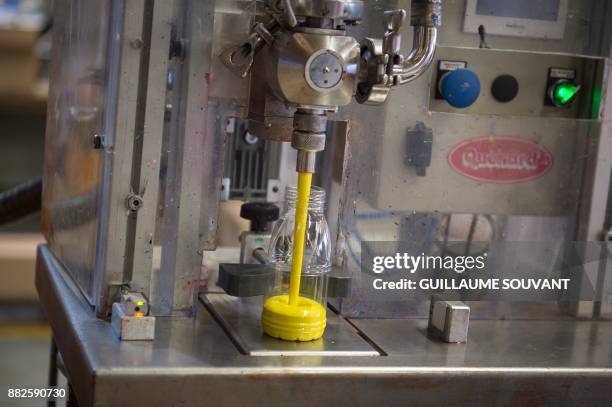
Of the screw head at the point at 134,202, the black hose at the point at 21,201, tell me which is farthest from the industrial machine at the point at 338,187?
the black hose at the point at 21,201

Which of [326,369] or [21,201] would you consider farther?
[21,201]

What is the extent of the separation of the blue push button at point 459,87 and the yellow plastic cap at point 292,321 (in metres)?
0.39

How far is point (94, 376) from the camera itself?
3.43 ft

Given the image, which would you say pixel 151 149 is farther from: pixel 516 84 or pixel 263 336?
pixel 516 84

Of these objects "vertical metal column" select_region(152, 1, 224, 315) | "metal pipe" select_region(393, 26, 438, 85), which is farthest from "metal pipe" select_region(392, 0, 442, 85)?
"vertical metal column" select_region(152, 1, 224, 315)

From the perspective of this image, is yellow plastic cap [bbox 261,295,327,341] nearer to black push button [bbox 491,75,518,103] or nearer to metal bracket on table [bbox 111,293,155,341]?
metal bracket on table [bbox 111,293,155,341]

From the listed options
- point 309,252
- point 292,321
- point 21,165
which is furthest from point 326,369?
point 21,165

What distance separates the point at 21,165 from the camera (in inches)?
172

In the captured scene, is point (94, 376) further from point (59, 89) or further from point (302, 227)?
point (59, 89)

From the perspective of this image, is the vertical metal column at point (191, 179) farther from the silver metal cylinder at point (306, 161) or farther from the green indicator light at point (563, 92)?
the green indicator light at point (563, 92)

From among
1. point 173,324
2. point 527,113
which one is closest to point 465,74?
point 527,113

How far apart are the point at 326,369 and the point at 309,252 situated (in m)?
0.23

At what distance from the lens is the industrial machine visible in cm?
116

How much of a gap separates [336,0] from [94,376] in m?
0.55
